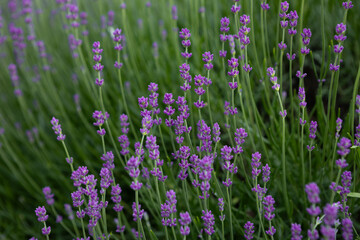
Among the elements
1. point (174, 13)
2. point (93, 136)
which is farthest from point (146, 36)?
point (93, 136)

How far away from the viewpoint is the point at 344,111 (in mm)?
2381

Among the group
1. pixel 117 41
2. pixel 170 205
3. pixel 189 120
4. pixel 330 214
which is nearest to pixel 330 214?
pixel 330 214

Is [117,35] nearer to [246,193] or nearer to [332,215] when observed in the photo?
[246,193]

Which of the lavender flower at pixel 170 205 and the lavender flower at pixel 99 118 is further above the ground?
the lavender flower at pixel 99 118

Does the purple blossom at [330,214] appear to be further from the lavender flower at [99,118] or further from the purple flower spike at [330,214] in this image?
the lavender flower at [99,118]

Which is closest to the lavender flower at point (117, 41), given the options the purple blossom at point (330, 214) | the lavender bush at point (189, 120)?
the lavender bush at point (189, 120)

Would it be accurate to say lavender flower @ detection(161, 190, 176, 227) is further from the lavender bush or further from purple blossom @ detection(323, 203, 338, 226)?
purple blossom @ detection(323, 203, 338, 226)

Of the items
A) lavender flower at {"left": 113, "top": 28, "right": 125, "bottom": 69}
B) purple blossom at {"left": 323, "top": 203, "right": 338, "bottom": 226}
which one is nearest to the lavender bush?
lavender flower at {"left": 113, "top": 28, "right": 125, "bottom": 69}

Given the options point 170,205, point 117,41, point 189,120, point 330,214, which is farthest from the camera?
point 189,120

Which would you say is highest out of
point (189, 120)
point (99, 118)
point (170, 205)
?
point (189, 120)

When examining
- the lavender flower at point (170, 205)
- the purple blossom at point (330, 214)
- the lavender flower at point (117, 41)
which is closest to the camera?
the purple blossom at point (330, 214)

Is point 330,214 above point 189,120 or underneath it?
underneath

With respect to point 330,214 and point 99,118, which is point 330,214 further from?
point 99,118

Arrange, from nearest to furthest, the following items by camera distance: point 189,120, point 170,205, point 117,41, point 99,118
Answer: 1. point 170,205
2. point 99,118
3. point 117,41
4. point 189,120
